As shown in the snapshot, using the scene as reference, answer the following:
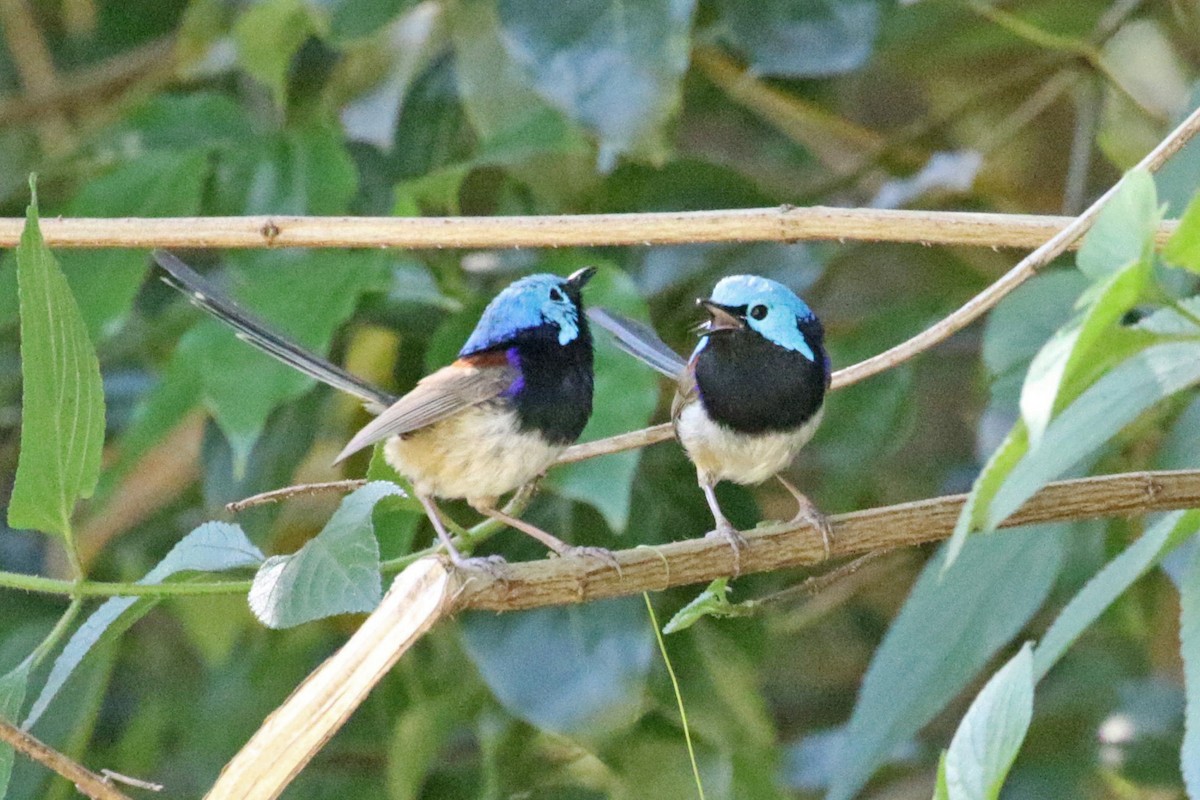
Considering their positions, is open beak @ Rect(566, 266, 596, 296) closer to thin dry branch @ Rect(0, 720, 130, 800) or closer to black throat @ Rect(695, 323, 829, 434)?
black throat @ Rect(695, 323, 829, 434)

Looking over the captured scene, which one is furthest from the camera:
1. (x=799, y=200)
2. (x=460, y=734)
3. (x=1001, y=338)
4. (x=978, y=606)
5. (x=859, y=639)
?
(x=859, y=639)

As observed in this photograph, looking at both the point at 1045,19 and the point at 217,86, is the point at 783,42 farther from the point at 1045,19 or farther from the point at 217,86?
the point at 217,86

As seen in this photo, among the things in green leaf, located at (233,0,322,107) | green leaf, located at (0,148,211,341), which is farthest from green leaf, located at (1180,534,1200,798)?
green leaf, located at (233,0,322,107)

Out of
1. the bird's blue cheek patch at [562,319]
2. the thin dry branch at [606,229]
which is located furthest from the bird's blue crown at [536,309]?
the thin dry branch at [606,229]

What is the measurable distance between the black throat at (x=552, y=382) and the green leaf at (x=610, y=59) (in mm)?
416

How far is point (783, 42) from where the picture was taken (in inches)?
108

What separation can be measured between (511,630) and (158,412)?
2.38 feet

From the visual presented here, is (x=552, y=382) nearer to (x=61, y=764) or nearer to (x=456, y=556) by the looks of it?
(x=456, y=556)

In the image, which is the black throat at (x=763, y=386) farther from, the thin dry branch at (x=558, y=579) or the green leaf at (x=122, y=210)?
the green leaf at (x=122, y=210)

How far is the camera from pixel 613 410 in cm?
230

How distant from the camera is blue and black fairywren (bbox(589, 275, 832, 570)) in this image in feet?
7.55

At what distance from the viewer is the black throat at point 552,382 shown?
6.89 ft

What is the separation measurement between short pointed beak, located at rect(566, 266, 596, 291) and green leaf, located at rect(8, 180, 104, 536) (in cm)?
78

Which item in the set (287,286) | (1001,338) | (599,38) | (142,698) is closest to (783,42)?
(599,38)
